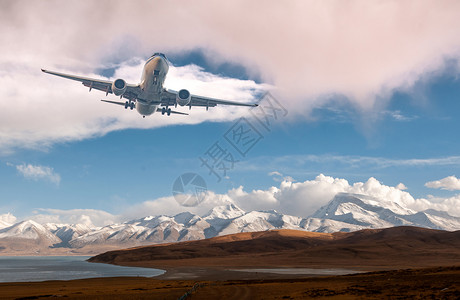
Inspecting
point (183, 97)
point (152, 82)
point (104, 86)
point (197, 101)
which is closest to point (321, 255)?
point (197, 101)

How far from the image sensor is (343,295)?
33.8 meters

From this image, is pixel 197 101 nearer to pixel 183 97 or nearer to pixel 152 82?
pixel 183 97

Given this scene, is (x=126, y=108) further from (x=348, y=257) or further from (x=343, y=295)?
Result: (x=348, y=257)

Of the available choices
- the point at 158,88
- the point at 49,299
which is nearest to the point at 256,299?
the point at 49,299

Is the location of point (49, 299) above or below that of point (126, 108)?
below

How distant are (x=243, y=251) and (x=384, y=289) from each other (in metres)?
161

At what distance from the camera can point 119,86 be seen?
75.4 meters

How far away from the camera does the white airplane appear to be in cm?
7238

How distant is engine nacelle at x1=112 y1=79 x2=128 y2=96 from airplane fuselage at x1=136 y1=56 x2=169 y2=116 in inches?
129

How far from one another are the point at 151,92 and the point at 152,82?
133 inches

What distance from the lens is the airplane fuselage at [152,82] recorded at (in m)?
71.2

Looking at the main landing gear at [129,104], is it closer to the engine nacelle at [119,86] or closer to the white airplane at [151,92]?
the white airplane at [151,92]

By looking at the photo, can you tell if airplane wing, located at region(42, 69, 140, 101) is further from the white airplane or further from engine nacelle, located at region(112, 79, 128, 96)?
engine nacelle, located at region(112, 79, 128, 96)

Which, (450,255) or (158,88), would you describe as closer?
(158,88)
